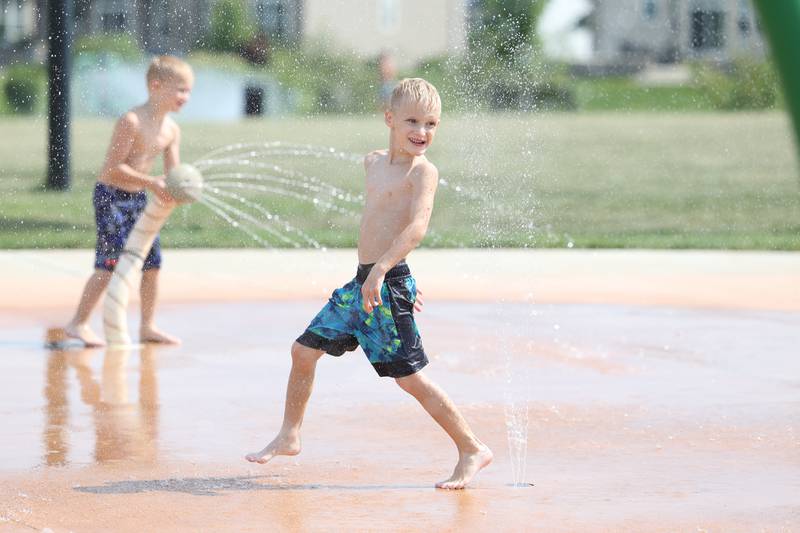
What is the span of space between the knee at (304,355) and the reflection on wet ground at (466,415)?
0.37m

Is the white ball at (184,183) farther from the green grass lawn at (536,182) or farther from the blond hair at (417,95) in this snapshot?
the green grass lawn at (536,182)

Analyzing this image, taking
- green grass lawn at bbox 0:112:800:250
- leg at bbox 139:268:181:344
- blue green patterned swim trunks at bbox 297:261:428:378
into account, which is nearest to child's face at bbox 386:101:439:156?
blue green patterned swim trunks at bbox 297:261:428:378

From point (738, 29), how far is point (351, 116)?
27.8 metres

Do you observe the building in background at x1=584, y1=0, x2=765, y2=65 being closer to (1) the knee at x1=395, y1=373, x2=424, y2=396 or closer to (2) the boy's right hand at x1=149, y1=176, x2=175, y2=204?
(2) the boy's right hand at x1=149, y1=176, x2=175, y2=204

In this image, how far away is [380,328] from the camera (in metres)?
4.75

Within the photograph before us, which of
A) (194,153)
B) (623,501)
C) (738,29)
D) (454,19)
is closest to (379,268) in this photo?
(623,501)

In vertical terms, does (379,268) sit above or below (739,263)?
above

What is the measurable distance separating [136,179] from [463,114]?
30.3m

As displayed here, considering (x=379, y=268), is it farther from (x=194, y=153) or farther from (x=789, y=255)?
(x=194, y=153)

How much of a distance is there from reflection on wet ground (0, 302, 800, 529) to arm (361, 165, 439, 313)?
1.98ft

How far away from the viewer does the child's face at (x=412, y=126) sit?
478cm

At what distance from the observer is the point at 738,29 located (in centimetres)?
6331

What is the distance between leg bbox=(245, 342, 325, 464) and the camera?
4.88 metres

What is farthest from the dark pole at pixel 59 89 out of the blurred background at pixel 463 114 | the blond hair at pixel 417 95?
the blond hair at pixel 417 95
